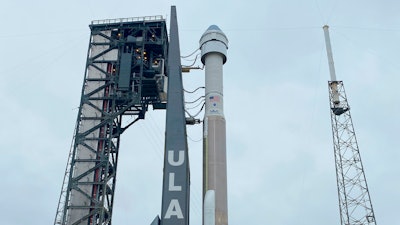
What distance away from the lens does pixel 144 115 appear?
6169 centimetres

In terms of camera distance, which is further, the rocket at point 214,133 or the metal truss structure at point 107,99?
the metal truss structure at point 107,99

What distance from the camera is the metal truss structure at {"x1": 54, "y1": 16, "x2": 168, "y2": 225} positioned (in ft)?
175

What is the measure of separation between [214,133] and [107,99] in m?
23.6

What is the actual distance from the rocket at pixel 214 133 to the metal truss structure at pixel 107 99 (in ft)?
54.5

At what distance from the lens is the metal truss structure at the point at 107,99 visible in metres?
53.4

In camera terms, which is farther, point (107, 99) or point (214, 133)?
point (107, 99)

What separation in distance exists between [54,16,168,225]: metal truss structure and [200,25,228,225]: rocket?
1662 cm

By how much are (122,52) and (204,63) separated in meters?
20.4

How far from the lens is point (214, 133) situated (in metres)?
37.1

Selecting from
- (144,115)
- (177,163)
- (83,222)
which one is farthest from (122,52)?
(177,163)

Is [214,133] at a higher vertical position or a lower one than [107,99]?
lower

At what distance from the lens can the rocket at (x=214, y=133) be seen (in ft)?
114

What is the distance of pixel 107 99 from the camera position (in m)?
57.2

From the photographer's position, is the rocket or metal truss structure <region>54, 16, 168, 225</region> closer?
the rocket
